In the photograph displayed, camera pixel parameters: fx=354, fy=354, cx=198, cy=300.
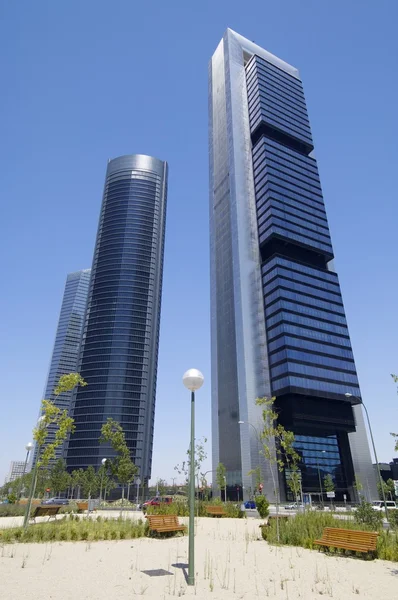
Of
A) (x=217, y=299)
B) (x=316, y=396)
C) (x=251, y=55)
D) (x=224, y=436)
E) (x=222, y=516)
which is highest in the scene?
(x=251, y=55)

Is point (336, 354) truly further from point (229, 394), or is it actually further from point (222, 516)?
point (222, 516)

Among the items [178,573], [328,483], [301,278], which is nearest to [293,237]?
[301,278]

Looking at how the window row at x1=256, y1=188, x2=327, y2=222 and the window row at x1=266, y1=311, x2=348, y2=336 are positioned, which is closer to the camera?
the window row at x1=266, y1=311, x2=348, y2=336

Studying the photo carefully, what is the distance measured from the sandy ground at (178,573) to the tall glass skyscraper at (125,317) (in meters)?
124

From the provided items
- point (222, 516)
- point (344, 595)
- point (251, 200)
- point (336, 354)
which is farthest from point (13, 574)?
point (251, 200)

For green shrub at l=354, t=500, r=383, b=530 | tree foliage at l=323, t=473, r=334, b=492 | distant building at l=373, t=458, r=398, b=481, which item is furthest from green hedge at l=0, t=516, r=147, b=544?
distant building at l=373, t=458, r=398, b=481

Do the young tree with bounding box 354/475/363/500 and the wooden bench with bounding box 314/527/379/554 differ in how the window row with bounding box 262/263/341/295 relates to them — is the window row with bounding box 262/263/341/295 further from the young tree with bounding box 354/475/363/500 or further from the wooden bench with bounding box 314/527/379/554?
the wooden bench with bounding box 314/527/379/554

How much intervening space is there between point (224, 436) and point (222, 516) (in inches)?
2245

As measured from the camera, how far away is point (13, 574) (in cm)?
909

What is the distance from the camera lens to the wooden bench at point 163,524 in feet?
51.4

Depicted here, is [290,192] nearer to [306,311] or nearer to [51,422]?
[306,311]

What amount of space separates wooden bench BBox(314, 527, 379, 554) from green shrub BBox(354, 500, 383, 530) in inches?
150

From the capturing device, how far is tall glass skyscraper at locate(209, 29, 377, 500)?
77125 mm

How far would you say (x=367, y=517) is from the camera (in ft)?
52.5
